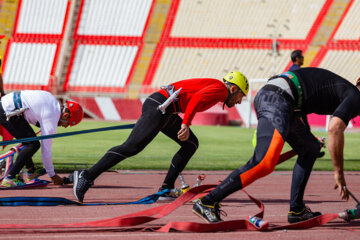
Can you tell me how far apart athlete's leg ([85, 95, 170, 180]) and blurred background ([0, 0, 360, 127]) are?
26.7 metres

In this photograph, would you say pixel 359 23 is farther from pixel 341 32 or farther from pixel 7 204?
pixel 7 204

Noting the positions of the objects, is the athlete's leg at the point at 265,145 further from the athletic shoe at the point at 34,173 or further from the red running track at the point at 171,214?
the athletic shoe at the point at 34,173

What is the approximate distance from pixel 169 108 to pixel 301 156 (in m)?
1.68

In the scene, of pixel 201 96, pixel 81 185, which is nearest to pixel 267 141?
pixel 201 96

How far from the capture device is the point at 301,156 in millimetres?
6324

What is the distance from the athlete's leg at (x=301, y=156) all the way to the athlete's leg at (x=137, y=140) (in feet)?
5.24

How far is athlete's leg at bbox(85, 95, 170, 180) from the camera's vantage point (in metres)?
6.99

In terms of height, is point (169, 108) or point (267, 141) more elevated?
point (267, 141)

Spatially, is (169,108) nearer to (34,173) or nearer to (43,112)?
(43,112)

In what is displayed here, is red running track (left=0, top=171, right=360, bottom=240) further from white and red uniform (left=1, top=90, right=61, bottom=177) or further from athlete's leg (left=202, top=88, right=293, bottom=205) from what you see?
white and red uniform (left=1, top=90, right=61, bottom=177)

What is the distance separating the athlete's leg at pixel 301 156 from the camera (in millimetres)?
6199

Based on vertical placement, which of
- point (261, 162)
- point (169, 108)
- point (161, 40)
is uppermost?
point (261, 162)

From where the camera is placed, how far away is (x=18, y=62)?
3528 cm

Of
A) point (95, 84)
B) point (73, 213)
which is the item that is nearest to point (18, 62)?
point (95, 84)
